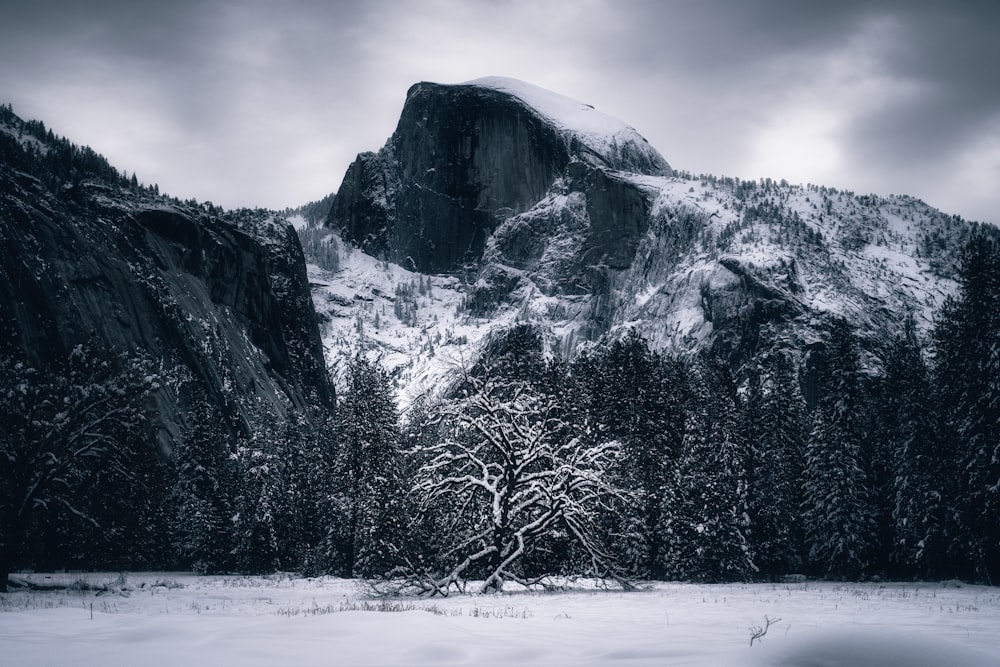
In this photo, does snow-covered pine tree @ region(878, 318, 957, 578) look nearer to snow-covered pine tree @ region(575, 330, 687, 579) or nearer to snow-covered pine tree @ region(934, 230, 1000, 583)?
snow-covered pine tree @ region(934, 230, 1000, 583)

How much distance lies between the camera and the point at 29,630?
856 cm

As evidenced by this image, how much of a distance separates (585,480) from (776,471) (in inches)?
933

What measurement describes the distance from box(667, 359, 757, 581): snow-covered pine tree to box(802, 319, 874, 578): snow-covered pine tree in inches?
163

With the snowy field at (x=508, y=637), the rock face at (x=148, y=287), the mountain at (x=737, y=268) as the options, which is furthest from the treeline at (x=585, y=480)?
the mountain at (x=737, y=268)

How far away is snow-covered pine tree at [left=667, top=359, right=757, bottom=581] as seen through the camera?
33.8m

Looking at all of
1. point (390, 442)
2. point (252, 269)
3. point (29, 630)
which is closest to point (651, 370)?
point (390, 442)

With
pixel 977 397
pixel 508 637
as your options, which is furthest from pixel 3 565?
pixel 977 397

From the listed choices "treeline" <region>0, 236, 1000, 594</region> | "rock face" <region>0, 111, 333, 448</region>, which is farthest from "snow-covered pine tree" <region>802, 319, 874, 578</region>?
A: "rock face" <region>0, 111, 333, 448</region>

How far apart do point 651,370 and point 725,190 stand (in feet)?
500

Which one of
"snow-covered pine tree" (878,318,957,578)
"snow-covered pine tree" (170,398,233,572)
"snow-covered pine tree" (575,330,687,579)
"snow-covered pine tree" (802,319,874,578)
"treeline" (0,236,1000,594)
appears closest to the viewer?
"treeline" (0,236,1000,594)

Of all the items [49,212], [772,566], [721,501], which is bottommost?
[772,566]

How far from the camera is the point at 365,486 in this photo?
35.9m

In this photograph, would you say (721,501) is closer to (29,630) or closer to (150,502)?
(150,502)

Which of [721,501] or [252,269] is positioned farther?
[252,269]
